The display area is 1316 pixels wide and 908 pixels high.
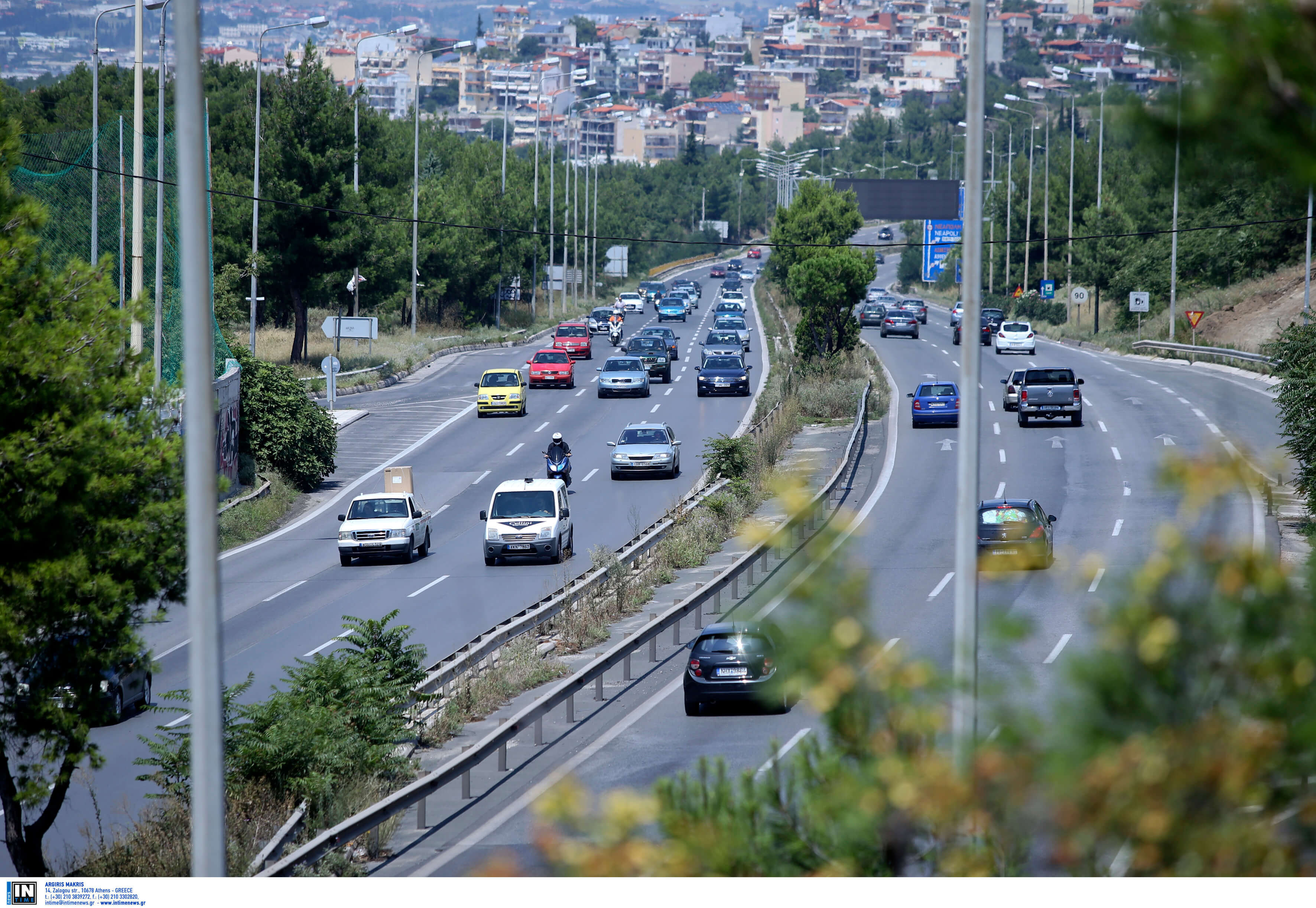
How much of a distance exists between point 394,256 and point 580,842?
64677 mm

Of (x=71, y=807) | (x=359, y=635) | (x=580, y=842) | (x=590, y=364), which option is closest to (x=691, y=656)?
(x=359, y=635)

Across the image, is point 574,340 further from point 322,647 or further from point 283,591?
point 322,647

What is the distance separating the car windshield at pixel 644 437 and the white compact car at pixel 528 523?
893 cm

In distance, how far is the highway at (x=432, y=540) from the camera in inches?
835

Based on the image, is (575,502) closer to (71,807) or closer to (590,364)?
(71,807)

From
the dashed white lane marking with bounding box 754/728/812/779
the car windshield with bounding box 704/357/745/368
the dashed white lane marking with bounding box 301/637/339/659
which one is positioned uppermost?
the car windshield with bounding box 704/357/745/368

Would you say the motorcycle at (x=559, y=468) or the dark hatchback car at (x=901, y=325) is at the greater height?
the dark hatchback car at (x=901, y=325)

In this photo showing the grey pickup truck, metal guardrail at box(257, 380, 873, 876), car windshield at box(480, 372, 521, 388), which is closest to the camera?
metal guardrail at box(257, 380, 873, 876)

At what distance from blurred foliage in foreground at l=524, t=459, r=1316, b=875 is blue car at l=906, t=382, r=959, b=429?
39782 millimetres

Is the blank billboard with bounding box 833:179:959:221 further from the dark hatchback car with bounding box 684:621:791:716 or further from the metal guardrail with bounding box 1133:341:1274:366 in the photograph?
the dark hatchback car with bounding box 684:621:791:716

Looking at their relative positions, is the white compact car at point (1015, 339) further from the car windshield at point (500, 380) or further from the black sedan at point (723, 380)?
the car windshield at point (500, 380)

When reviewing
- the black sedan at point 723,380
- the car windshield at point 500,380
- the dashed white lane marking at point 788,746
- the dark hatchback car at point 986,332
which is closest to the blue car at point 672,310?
the dark hatchback car at point 986,332

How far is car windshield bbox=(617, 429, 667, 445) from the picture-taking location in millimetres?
39562

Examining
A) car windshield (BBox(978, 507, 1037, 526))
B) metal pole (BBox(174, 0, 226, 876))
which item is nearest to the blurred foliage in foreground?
metal pole (BBox(174, 0, 226, 876))
